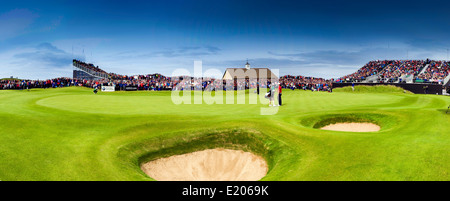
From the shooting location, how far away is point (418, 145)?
44.5ft

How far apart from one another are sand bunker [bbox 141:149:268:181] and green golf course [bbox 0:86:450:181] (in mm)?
481

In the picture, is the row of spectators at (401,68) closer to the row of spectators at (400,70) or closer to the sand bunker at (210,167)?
the row of spectators at (400,70)

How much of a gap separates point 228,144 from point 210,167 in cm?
218

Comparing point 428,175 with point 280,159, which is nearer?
point 428,175

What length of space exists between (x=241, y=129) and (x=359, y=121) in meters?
10.9

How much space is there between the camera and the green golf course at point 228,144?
38.3ft

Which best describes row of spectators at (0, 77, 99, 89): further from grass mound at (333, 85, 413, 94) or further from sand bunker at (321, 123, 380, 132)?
grass mound at (333, 85, 413, 94)

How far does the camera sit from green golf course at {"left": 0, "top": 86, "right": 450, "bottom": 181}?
11680mm

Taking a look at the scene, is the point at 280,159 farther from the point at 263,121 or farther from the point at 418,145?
the point at 418,145

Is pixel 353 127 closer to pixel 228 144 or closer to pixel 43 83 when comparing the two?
Result: pixel 228 144

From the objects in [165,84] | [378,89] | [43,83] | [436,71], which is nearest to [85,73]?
[43,83]

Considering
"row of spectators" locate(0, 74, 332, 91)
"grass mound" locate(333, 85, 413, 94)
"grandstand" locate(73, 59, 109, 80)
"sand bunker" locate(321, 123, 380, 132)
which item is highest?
"grandstand" locate(73, 59, 109, 80)

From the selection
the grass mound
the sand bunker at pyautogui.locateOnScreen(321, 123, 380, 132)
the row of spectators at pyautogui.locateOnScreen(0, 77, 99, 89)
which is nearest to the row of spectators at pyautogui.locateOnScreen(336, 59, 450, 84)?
the grass mound

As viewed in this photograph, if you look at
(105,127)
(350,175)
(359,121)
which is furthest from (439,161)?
(105,127)
